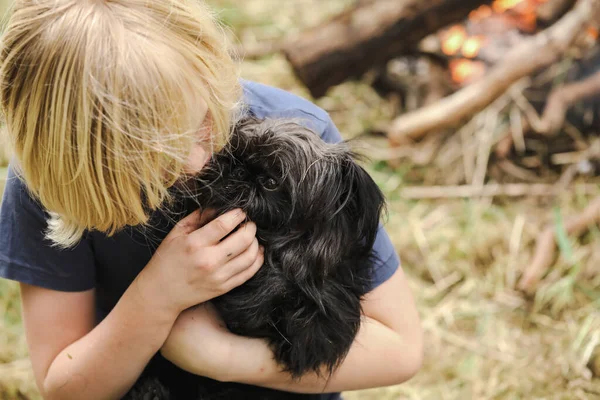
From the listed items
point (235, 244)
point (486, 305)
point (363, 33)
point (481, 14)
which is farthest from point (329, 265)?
point (481, 14)

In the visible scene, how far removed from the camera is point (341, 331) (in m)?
1.70

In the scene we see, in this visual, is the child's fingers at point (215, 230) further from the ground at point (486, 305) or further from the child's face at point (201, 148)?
the ground at point (486, 305)

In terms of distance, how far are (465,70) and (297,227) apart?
2745 mm

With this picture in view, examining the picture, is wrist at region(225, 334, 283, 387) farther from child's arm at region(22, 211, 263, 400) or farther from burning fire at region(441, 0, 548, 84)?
burning fire at region(441, 0, 548, 84)

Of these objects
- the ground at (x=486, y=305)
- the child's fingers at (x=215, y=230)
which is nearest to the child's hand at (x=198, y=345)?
the child's fingers at (x=215, y=230)

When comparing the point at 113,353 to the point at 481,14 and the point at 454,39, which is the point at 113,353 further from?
the point at 481,14

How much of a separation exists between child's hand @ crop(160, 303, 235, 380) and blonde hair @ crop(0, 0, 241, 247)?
379 mm

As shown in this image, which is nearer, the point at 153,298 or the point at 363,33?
the point at 153,298

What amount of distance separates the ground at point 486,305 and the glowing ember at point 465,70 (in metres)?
0.72

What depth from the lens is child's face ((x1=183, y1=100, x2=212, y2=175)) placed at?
4.64 ft

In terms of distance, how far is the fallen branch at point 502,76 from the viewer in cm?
347

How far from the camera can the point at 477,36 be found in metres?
4.11

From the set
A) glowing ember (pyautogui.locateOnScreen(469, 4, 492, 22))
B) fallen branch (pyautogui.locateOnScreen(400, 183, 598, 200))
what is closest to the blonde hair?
fallen branch (pyautogui.locateOnScreen(400, 183, 598, 200))

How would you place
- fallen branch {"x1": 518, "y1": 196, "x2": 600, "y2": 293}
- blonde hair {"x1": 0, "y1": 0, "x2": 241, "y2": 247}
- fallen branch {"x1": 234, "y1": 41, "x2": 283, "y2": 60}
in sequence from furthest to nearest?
fallen branch {"x1": 234, "y1": 41, "x2": 283, "y2": 60} → fallen branch {"x1": 518, "y1": 196, "x2": 600, "y2": 293} → blonde hair {"x1": 0, "y1": 0, "x2": 241, "y2": 247}
